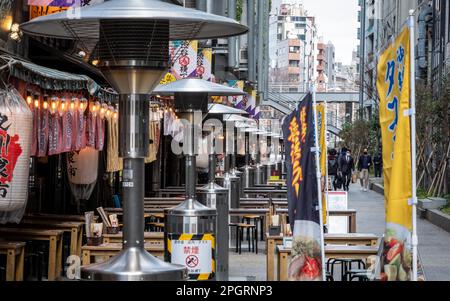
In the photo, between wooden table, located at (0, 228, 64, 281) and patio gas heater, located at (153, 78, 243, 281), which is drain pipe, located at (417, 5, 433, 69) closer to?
patio gas heater, located at (153, 78, 243, 281)

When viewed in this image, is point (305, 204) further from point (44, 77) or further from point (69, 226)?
point (69, 226)

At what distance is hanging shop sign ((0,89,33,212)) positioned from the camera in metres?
11.7

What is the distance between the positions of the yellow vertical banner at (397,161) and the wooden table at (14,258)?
6.95m

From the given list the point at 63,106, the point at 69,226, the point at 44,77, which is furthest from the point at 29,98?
the point at 69,226

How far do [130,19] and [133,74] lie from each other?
0.48 meters

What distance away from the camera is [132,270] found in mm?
8414

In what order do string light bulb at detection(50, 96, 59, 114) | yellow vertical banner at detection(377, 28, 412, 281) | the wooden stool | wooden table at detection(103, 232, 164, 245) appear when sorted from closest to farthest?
yellow vertical banner at detection(377, 28, 412, 281) → string light bulb at detection(50, 96, 59, 114) → wooden table at detection(103, 232, 164, 245) → the wooden stool

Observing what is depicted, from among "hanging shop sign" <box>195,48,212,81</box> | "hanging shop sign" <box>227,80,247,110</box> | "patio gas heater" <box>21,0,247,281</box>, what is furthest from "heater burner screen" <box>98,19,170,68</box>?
"hanging shop sign" <box>227,80,247,110</box>

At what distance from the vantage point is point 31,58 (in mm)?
17344

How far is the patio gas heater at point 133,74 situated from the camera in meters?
8.34

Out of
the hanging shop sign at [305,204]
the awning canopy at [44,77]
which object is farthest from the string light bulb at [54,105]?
the hanging shop sign at [305,204]

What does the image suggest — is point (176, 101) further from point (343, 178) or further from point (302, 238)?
point (343, 178)

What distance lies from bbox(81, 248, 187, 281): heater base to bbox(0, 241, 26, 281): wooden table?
5.26 m
